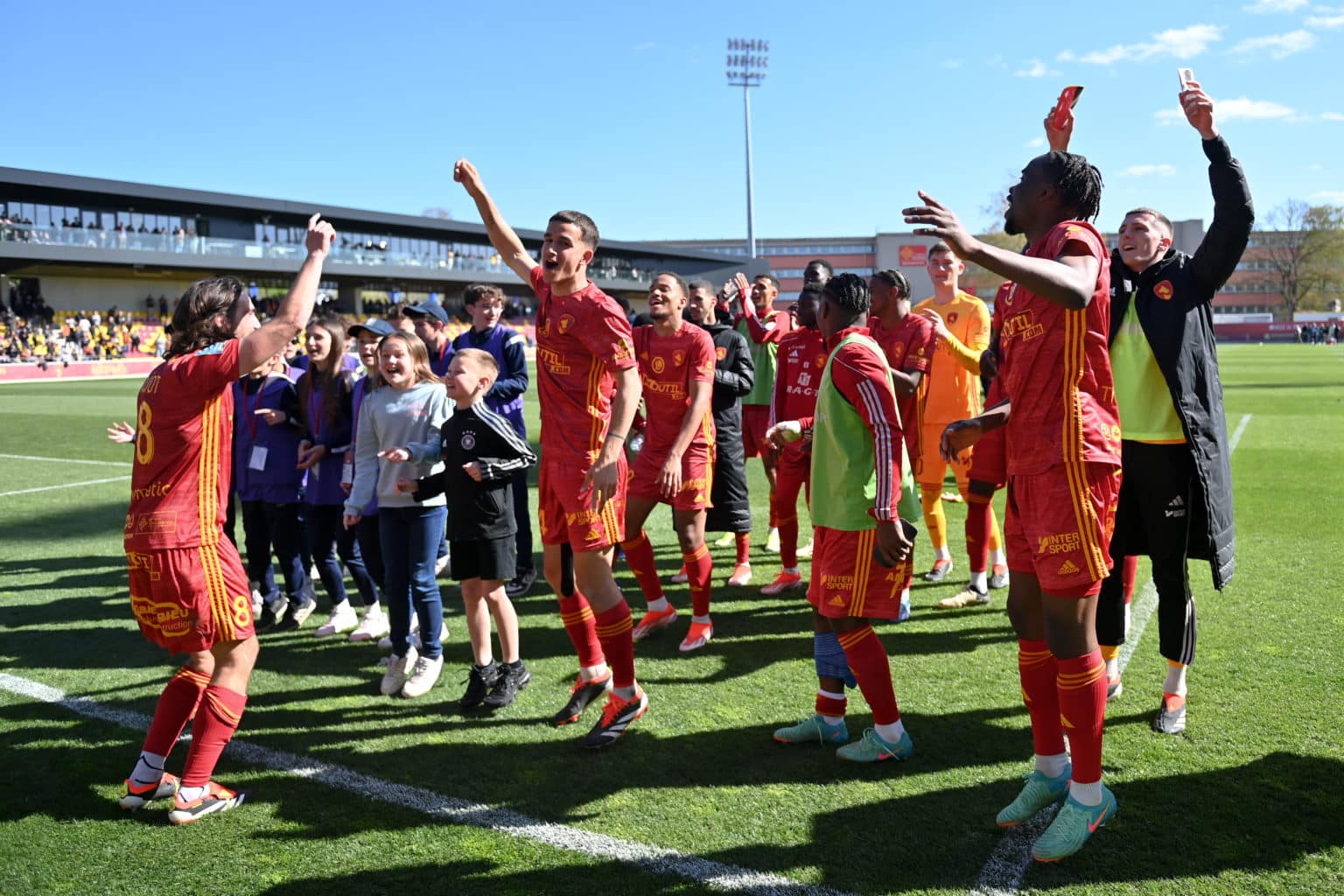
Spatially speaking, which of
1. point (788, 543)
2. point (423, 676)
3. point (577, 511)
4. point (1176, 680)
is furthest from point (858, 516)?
point (788, 543)

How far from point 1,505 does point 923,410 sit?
33.0 ft

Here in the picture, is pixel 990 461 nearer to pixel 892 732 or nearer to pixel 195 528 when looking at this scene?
pixel 892 732

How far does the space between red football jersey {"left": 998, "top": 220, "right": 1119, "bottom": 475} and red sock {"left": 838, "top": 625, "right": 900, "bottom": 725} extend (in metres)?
1.02

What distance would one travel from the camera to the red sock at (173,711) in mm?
3619

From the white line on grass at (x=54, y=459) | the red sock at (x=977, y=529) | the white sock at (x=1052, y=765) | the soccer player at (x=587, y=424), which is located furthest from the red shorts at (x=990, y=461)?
the white line on grass at (x=54, y=459)

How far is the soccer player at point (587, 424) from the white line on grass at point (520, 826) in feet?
2.30

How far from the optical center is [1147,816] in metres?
3.25

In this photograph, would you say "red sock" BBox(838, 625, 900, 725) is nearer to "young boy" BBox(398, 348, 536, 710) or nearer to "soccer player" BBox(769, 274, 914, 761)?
"soccer player" BBox(769, 274, 914, 761)

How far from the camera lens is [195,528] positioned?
3480mm

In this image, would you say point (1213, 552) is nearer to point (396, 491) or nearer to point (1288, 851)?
point (1288, 851)

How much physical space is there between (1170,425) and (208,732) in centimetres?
408

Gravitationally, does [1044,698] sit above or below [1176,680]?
above

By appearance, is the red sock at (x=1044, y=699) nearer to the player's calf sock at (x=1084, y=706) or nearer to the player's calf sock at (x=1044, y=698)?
the player's calf sock at (x=1044, y=698)

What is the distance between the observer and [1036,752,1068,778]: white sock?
3307 millimetres
